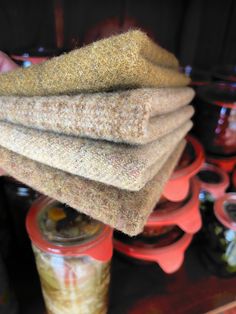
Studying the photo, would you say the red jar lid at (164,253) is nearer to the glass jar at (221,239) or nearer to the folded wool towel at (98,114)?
the glass jar at (221,239)

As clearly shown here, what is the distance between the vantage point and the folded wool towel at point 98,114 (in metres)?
0.20

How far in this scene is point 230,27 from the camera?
1.83 ft

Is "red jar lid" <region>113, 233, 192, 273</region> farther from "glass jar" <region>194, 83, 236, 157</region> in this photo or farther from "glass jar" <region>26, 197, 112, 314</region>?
"glass jar" <region>194, 83, 236, 157</region>

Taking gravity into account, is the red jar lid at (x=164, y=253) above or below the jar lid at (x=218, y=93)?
below

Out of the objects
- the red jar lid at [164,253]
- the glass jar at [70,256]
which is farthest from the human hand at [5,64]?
the red jar lid at [164,253]

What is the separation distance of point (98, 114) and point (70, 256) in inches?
7.9

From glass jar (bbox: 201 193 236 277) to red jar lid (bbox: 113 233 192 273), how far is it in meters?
0.06

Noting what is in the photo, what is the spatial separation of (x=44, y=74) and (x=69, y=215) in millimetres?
209

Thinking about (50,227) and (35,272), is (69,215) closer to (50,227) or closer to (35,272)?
(50,227)

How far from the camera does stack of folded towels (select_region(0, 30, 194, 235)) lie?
0.21 meters

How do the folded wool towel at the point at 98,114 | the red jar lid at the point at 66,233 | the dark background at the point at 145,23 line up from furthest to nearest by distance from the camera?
the dark background at the point at 145,23 < the red jar lid at the point at 66,233 < the folded wool towel at the point at 98,114

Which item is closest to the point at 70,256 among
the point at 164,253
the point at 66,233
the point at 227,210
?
the point at 66,233

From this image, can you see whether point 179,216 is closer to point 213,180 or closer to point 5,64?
point 213,180

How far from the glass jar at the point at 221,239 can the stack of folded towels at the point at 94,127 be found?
0.65 ft
